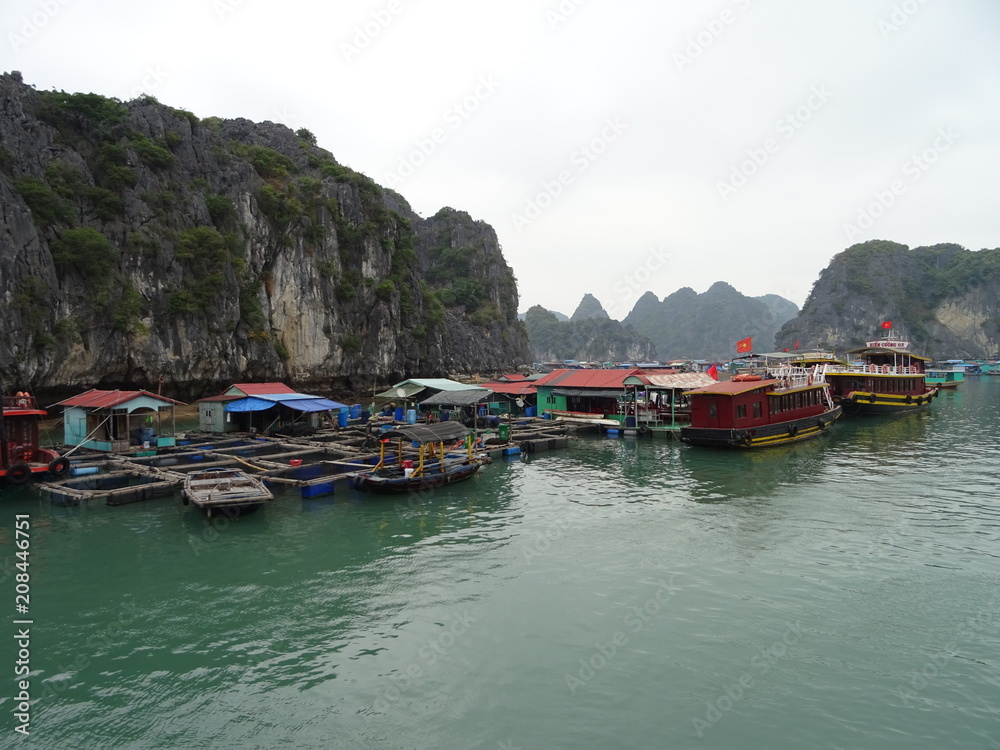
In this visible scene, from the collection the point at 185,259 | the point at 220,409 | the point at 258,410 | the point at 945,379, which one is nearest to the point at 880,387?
the point at 945,379

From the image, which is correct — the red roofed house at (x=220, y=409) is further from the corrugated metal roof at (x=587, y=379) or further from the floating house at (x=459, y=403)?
the corrugated metal roof at (x=587, y=379)

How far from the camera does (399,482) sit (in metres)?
19.5

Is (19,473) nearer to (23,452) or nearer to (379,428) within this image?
(23,452)

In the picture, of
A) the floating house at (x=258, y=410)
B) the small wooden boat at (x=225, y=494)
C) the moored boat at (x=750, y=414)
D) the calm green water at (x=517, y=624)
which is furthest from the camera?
the floating house at (x=258, y=410)

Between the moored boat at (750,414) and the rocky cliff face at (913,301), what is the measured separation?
113m

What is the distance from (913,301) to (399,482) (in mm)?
163292

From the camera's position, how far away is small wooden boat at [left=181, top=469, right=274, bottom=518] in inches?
634

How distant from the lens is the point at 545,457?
2822 centimetres

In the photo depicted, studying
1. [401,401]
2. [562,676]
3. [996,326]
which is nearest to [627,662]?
[562,676]

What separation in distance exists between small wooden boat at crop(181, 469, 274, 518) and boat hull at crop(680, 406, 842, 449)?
20.6m

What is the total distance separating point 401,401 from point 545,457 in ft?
48.2

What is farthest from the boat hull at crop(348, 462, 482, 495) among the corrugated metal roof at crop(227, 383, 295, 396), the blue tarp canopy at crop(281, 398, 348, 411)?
the corrugated metal roof at crop(227, 383, 295, 396)

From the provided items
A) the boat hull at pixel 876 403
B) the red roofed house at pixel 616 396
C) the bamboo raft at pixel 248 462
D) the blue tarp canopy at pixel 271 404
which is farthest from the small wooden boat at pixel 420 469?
the boat hull at pixel 876 403

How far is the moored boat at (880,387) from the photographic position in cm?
4356
